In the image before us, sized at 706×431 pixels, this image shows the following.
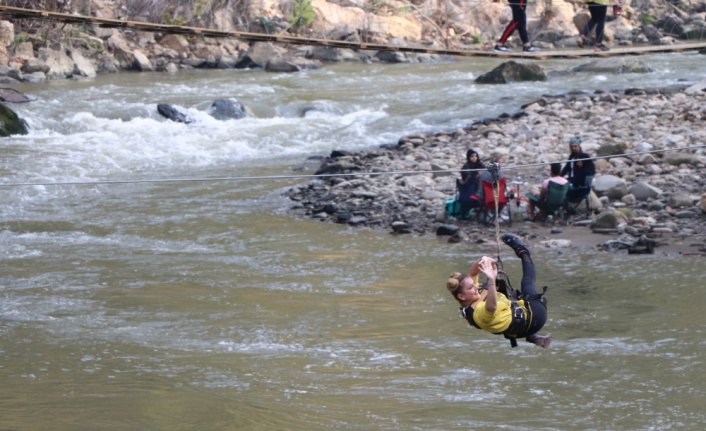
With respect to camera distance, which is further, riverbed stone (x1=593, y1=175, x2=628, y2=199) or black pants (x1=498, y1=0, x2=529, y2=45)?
riverbed stone (x1=593, y1=175, x2=628, y2=199)

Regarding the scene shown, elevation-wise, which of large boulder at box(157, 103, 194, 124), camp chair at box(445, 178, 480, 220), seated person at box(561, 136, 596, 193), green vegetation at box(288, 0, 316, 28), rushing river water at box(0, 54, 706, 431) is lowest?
rushing river water at box(0, 54, 706, 431)

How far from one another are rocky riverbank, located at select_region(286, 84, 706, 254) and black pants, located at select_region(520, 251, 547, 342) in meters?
3.20

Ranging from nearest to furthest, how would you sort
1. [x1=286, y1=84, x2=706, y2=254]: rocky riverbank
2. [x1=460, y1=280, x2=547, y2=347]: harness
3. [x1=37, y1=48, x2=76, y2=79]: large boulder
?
1. [x1=460, y1=280, x2=547, y2=347]: harness
2. [x1=286, y1=84, x2=706, y2=254]: rocky riverbank
3. [x1=37, y1=48, x2=76, y2=79]: large boulder

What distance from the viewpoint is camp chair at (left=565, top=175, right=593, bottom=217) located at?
1377 centimetres

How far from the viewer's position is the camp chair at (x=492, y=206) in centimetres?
Result: 1370

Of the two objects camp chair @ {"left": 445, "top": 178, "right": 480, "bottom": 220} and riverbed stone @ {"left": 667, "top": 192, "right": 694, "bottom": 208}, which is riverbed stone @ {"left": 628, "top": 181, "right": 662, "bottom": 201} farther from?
camp chair @ {"left": 445, "top": 178, "right": 480, "bottom": 220}

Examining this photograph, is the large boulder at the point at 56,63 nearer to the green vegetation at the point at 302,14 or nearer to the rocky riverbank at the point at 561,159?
the green vegetation at the point at 302,14

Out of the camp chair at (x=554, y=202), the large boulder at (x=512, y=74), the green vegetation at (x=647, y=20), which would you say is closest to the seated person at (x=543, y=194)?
the camp chair at (x=554, y=202)

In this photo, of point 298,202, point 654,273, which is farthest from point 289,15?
point 654,273

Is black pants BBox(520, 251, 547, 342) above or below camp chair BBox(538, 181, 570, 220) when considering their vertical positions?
above

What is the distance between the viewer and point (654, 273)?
462 inches

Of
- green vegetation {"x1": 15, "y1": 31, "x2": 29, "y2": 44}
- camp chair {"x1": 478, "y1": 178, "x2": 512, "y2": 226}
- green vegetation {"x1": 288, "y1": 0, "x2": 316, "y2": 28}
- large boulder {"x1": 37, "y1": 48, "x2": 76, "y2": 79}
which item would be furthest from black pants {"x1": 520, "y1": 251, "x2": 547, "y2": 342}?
green vegetation {"x1": 288, "y1": 0, "x2": 316, "y2": 28}

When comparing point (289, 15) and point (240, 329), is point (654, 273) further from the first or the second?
point (289, 15)

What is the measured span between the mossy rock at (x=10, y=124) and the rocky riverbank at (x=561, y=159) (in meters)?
6.26
